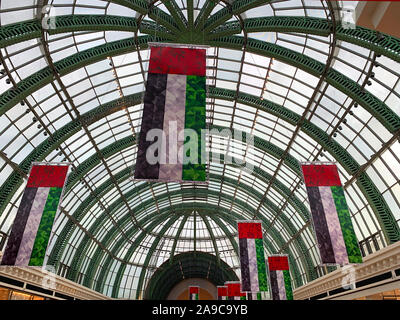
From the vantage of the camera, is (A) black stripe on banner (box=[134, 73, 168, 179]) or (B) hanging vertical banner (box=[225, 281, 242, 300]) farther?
(B) hanging vertical banner (box=[225, 281, 242, 300])

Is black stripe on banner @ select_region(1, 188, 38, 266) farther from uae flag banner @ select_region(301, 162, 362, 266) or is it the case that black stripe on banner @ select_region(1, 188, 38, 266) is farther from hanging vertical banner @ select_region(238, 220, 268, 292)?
uae flag banner @ select_region(301, 162, 362, 266)

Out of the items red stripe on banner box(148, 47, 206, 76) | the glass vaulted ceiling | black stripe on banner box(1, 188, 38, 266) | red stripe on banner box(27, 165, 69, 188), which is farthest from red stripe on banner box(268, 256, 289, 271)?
red stripe on banner box(148, 47, 206, 76)

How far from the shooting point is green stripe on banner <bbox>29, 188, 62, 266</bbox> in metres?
15.8

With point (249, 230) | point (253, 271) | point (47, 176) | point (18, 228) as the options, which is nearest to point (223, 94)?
point (249, 230)

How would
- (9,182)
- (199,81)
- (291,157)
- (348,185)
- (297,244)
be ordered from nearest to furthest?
(199,81)
(9,182)
(348,185)
(291,157)
(297,244)

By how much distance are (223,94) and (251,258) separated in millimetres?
14600

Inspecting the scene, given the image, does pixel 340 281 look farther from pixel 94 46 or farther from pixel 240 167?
pixel 94 46

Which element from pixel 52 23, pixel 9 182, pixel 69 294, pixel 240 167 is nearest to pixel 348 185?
pixel 240 167

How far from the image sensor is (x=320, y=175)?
18031 millimetres

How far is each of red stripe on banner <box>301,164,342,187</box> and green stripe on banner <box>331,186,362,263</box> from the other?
47cm

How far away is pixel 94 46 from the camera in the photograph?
874 inches

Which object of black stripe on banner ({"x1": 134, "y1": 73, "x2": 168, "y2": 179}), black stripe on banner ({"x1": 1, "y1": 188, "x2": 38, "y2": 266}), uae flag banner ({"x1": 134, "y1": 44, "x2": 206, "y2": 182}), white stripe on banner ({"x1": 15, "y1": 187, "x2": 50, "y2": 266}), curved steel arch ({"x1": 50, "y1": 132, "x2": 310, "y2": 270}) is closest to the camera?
black stripe on banner ({"x1": 134, "y1": 73, "x2": 168, "y2": 179})

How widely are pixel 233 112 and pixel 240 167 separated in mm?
9425

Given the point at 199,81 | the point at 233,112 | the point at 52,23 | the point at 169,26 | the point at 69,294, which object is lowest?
the point at 69,294
